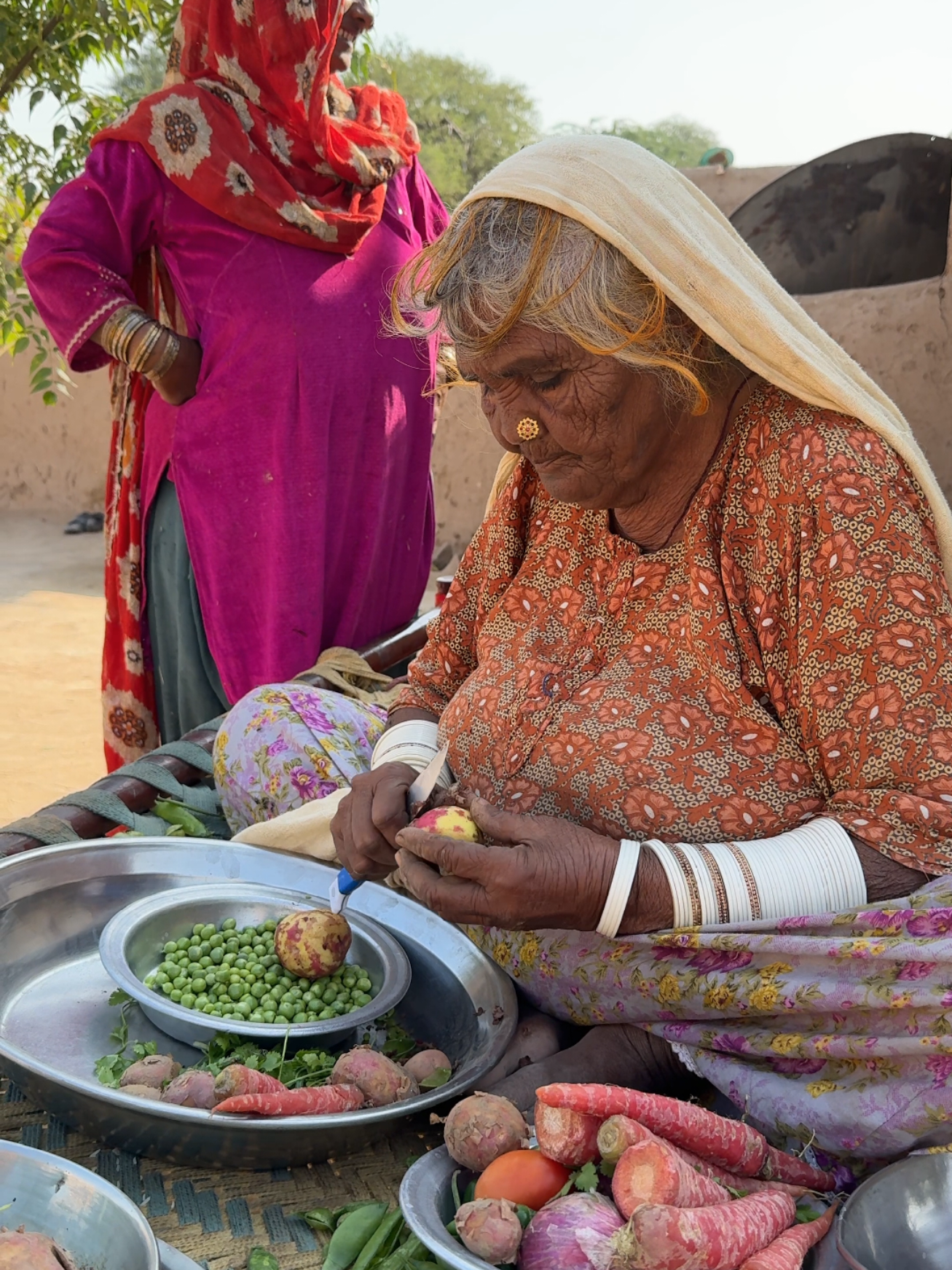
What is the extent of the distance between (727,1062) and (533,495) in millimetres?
1065

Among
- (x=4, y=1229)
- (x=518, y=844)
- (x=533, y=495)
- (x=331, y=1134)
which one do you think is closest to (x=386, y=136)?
(x=533, y=495)

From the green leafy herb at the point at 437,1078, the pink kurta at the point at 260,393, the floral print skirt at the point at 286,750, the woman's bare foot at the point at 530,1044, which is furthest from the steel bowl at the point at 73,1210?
the pink kurta at the point at 260,393

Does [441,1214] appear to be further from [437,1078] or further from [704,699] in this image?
[704,699]

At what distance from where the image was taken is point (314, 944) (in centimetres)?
202

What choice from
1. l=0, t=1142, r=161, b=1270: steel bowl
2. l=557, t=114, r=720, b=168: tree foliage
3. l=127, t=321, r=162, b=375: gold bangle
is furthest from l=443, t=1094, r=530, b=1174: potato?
l=557, t=114, r=720, b=168: tree foliage

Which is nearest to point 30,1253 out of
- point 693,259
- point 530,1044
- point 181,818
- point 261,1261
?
point 261,1261

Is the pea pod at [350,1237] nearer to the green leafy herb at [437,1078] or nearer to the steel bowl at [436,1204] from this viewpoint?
the steel bowl at [436,1204]

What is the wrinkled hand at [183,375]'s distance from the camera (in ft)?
11.9

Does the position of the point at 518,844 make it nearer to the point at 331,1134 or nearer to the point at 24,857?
the point at 331,1134

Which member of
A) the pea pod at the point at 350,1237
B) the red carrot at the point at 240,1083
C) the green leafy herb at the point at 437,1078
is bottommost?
the pea pod at the point at 350,1237

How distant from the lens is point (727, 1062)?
6.06ft

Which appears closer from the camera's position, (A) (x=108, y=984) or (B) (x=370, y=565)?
(A) (x=108, y=984)

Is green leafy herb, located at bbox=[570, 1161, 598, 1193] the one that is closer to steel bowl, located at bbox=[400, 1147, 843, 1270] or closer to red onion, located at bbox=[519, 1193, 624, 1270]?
red onion, located at bbox=[519, 1193, 624, 1270]

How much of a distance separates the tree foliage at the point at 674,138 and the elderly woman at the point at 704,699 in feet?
53.7
